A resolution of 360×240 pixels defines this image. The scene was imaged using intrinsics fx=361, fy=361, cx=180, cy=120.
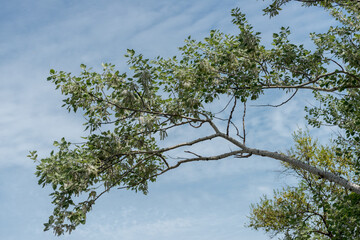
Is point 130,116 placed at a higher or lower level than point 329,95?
lower

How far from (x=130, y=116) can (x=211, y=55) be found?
3282mm

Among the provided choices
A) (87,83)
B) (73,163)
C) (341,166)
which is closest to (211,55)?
(87,83)

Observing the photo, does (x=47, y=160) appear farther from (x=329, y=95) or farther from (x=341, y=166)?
(x=341, y=166)

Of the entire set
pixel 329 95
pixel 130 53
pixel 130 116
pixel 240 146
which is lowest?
pixel 240 146

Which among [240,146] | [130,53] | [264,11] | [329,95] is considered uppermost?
[329,95]

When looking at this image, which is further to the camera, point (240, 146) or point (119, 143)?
point (240, 146)

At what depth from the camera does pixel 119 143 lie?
11281 millimetres

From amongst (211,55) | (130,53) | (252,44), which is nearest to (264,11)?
(252,44)

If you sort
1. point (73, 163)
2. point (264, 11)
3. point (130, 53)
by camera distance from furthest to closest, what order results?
1. point (264, 11)
2. point (130, 53)
3. point (73, 163)

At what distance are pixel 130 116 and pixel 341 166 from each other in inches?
548

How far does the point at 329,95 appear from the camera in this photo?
61.7 feet

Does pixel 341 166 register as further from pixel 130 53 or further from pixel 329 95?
pixel 130 53

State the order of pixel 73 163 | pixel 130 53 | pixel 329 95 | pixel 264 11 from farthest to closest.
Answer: pixel 329 95
pixel 264 11
pixel 130 53
pixel 73 163

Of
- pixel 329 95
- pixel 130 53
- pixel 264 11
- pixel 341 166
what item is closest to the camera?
pixel 130 53
